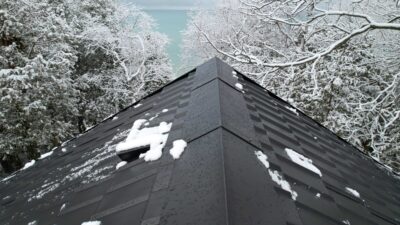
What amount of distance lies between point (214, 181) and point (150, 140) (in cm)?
107

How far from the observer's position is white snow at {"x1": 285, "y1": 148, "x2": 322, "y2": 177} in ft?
7.24

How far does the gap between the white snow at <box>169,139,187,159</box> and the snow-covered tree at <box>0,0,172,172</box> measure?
33.6ft

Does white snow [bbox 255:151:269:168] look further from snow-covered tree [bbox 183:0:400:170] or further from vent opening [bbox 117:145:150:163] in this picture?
snow-covered tree [bbox 183:0:400:170]

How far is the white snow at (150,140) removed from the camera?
2066 millimetres

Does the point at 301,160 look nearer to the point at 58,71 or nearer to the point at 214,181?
the point at 214,181

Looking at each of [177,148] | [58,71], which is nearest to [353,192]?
[177,148]

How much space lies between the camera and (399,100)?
7312mm

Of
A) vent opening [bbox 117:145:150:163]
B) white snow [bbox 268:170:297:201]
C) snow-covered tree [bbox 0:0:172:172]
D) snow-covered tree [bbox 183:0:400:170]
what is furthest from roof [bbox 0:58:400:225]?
snow-covered tree [bbox 0:0:172:172]

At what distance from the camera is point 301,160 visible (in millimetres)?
2307

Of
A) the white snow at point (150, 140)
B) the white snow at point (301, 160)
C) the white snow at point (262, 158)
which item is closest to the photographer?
the white snow at point (262, 158)

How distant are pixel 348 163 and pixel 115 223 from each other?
2614mm

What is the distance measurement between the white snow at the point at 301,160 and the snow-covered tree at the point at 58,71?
34.3 ft

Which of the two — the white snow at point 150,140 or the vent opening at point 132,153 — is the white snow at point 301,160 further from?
the vent opening at point 132,153

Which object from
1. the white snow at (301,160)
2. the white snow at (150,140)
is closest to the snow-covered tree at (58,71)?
the white snow at (150,140)
